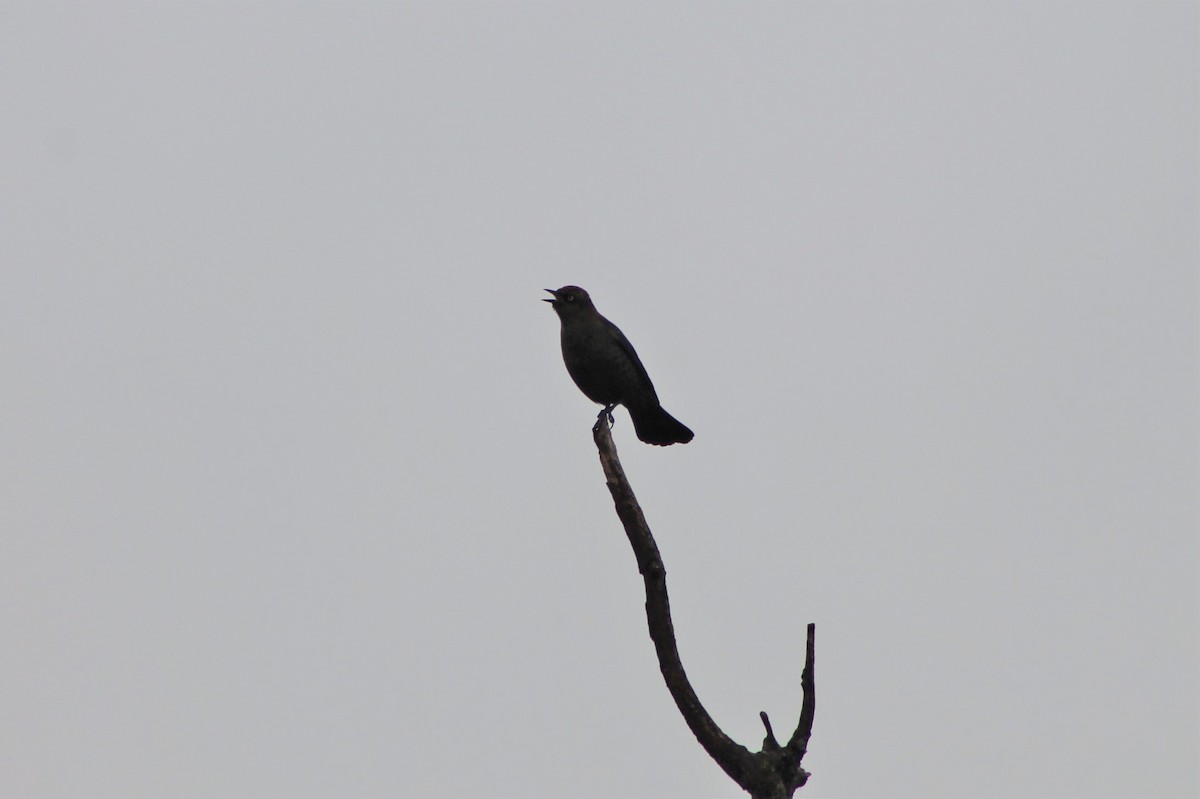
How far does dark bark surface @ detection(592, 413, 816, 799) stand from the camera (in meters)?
6.92

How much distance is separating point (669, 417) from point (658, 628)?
4562 mm

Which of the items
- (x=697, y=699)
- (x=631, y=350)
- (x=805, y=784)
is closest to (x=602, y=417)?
(x=631, y=350)

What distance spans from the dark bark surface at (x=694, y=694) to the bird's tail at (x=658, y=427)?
332 cm

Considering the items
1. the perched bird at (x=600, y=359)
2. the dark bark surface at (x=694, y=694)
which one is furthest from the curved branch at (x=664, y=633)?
the perched bird at (x=600, y=359)

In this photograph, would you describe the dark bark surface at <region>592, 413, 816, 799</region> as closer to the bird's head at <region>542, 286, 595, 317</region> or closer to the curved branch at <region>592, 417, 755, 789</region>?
the curved branch at <region>592, 417, 755, 789</region>

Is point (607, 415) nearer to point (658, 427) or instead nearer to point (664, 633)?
point (658, 427)

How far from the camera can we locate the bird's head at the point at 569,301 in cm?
1148

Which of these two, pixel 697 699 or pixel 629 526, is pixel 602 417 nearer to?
pixel 629 526

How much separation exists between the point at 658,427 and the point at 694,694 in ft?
16.0

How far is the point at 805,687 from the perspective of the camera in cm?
686

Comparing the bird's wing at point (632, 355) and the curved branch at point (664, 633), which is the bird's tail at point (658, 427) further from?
the curved branch at point (664, 633)

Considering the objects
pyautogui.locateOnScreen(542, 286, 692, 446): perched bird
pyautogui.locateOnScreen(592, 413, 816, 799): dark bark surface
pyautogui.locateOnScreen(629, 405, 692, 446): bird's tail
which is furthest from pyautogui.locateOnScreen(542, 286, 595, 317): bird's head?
pyautogui.locateOnScreen(592, 413, 816, 799): dark bark surface

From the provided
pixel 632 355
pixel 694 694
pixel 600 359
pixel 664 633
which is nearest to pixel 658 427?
pixel 632 355

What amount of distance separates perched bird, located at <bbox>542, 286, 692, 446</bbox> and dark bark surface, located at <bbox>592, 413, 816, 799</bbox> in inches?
104
